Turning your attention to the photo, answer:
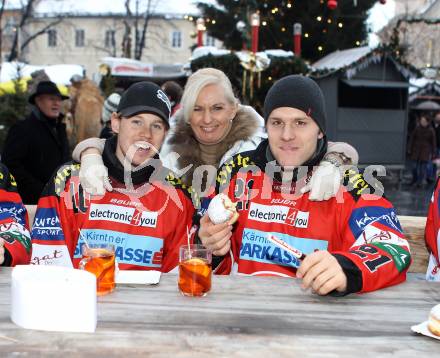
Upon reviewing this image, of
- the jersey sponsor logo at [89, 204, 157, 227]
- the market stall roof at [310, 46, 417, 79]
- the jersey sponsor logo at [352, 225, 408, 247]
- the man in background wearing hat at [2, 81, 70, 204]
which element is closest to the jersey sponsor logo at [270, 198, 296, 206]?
the jersey sponsor logo at [352, 225, 408, 247]

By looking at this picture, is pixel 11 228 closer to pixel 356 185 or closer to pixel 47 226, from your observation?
pixel 47 226

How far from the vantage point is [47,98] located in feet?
18.5

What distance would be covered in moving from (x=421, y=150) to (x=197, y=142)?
466 inches

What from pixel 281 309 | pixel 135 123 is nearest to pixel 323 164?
pixel 281 309

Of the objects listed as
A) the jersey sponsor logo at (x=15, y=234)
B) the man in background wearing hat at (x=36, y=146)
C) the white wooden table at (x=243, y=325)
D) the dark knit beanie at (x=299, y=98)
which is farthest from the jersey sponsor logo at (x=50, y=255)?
the man in background wearing hat at (x=36, y=146)

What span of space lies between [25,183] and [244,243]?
123 inches

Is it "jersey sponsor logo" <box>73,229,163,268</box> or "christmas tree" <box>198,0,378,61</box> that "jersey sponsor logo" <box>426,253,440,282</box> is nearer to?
"jersey sponsor logo" <box>73,229,163,268</box>

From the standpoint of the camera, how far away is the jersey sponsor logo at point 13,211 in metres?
2.72

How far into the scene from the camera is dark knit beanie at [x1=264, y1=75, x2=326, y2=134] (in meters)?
2.74

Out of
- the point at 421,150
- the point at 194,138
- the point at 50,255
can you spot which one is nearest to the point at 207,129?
the point at 194,138

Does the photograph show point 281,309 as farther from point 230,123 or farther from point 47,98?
point 47,98

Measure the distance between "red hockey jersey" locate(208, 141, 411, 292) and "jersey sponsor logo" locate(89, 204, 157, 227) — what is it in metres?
0.49

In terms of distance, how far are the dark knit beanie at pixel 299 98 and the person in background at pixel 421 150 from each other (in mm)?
12566

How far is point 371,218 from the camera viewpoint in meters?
2.56
